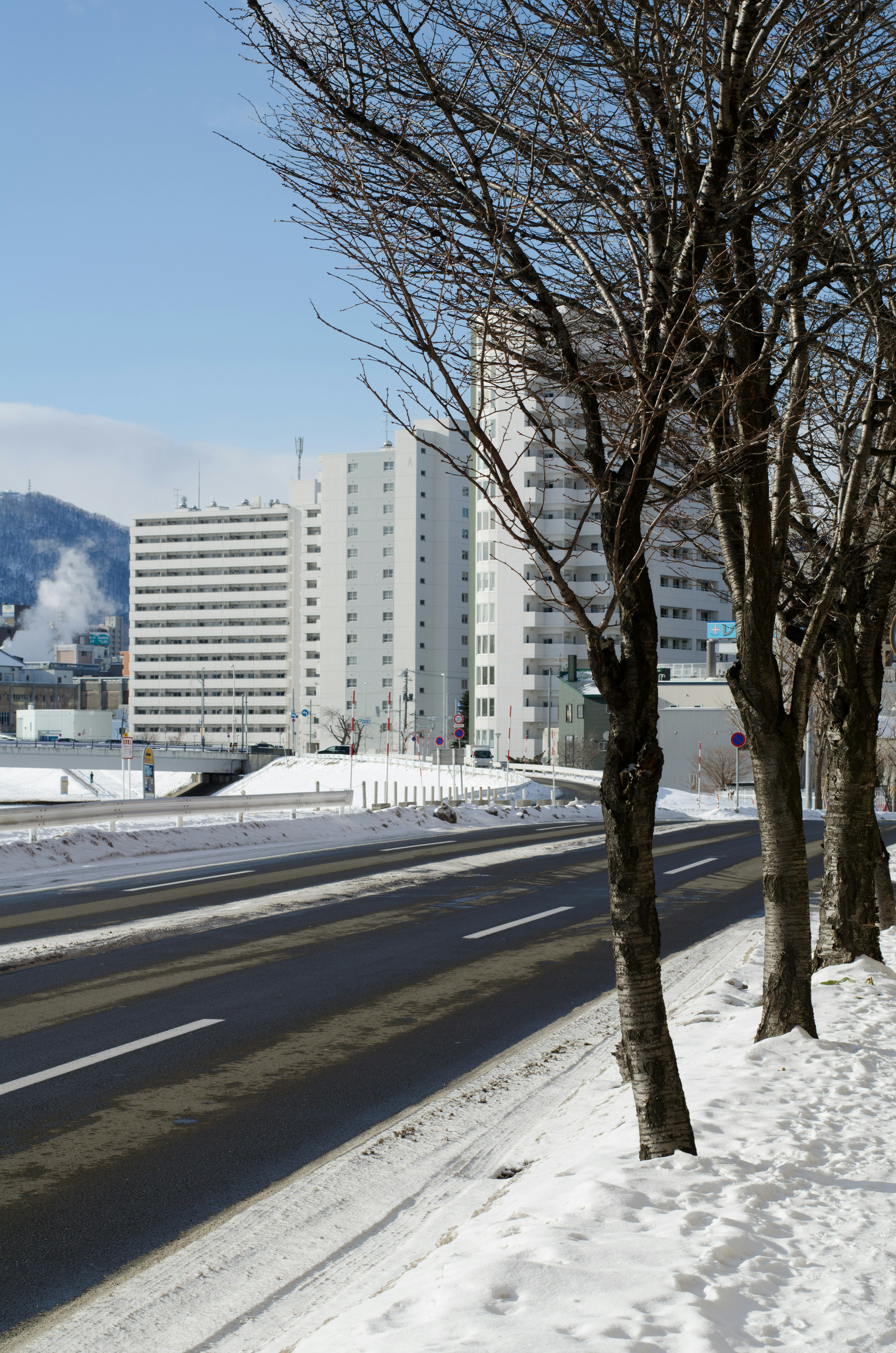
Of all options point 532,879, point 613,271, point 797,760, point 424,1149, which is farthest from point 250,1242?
point 532,879

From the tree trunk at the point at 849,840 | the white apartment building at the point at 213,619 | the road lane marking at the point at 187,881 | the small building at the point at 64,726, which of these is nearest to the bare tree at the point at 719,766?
the road lane marking at the point at 187,881

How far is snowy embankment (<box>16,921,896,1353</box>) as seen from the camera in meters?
3.62

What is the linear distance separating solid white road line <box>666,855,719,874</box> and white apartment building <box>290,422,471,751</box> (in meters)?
113

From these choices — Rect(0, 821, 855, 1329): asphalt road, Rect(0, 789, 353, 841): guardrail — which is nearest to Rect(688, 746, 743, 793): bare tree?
Rect(0, 789, 353, 841): guardrail

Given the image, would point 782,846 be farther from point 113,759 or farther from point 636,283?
point 113,759

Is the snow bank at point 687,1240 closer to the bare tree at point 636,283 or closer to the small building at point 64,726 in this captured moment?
the bare tree at point 636,283

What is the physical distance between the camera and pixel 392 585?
476ft

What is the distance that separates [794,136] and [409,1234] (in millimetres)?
5873

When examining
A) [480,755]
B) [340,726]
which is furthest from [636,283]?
[340,726]

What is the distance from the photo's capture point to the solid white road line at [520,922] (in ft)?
43.1

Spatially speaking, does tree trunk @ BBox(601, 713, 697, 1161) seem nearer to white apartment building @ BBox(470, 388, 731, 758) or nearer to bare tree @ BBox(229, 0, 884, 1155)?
bare tree @ BBox(229, 0, 884, 1155)

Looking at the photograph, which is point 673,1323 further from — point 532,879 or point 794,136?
point 532,879

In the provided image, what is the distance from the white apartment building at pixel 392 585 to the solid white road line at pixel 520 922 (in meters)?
122

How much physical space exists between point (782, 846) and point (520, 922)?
25.1ft
